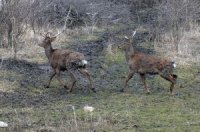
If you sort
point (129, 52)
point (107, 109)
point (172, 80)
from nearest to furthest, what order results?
point (107, 109)
point (172, 80)
point (129, 52)

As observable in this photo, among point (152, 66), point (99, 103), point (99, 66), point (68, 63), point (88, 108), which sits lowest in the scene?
point (99, 66)

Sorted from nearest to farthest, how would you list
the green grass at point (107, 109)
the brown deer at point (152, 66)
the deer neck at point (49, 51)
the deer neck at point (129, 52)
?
the green grass at point (107, 109) → the brown deer at point (152, 66) → the deer neck at point (129, 52) → the deer neck at point (49, 51)

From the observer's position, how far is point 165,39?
66.4 ft

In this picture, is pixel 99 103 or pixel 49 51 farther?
pixel 49 51

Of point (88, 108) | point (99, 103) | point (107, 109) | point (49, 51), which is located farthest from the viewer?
point (49, 51)

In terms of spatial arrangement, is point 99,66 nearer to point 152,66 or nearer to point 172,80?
point 152,66

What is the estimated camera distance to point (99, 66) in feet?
55.7

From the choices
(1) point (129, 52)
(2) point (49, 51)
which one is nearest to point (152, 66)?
(1) point (129, 52)

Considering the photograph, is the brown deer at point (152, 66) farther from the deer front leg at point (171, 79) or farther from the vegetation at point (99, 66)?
the vegetation at point (99, 66)

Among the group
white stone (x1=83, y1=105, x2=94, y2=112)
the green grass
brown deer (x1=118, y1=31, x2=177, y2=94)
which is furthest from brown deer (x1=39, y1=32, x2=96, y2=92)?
white stone (x1=83, y1=105, x2=94, y2=112)

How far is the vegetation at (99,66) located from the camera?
433 inches

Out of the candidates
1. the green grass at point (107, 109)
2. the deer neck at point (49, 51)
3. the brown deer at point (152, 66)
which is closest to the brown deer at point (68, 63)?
the deer neck at point (49, 51)

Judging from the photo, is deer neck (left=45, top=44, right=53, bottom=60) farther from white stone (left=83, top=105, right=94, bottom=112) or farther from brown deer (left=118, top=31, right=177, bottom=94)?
white stone (left=83, top=105, right=94, bottom=112)

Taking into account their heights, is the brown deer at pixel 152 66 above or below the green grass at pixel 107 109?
above
